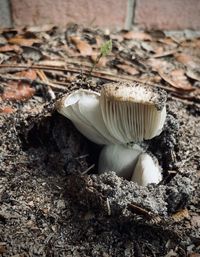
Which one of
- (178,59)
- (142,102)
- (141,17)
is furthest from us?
(141,17)

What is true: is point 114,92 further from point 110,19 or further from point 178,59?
point 110,19

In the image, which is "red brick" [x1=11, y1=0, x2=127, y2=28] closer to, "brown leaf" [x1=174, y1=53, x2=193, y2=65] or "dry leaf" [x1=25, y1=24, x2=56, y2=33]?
"dry leaf" [x1=25, y1=24, x2=56, y2=33]

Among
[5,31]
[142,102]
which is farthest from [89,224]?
[5,31]

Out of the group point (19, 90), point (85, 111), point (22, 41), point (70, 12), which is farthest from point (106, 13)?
point (85, 111)

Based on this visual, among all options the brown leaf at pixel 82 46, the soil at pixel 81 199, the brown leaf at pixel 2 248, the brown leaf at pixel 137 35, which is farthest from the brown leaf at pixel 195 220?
the brown leaf at pixel 137 35

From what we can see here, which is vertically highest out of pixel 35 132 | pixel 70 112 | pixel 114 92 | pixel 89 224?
pixel 114 92

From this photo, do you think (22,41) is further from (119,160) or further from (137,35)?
(119,160)
